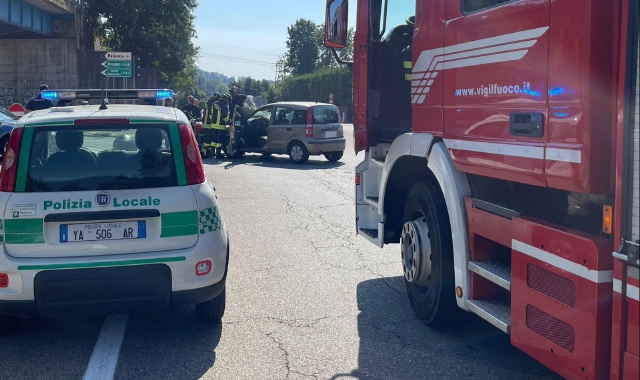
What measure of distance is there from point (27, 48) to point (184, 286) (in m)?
42.3

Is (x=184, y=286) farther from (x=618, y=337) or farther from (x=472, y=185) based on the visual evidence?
(x=618, y=337)

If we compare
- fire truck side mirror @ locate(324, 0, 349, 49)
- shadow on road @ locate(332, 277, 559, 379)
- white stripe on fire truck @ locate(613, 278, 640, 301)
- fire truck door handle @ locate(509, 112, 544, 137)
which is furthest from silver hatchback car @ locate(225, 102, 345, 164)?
white stripe on fire truck @ locate(613, 278, 640, 301)

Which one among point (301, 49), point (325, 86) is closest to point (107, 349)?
point (325, 86)

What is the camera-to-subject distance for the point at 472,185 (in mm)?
4551

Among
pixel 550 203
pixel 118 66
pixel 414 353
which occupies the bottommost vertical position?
pixel 414 353

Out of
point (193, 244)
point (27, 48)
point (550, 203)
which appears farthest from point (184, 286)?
point (27, 48)

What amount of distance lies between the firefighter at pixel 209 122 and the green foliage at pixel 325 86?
44613 mm

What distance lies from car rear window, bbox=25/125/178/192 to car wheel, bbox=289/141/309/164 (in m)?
13.3

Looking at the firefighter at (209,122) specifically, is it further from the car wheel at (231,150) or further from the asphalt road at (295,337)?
the asphalt road at (295,337)

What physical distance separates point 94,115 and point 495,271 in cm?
292

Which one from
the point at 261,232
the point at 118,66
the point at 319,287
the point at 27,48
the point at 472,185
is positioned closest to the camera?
the point at 472,185

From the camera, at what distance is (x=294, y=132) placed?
60.5ft

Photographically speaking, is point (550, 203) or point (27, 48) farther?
point (27, 48)

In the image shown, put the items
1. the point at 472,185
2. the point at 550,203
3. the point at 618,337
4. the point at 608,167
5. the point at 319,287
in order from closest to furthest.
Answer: the point at 618,337 < the point at 608,167 < the point at 550,203 < the point at 472,185 < the point at 319,287
